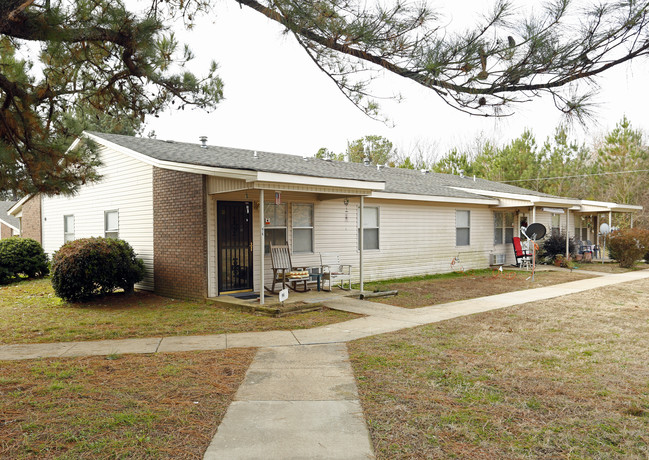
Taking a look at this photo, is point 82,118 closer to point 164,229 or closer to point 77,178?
point 77,178

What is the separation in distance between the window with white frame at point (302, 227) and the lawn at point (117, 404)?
5.93 metres

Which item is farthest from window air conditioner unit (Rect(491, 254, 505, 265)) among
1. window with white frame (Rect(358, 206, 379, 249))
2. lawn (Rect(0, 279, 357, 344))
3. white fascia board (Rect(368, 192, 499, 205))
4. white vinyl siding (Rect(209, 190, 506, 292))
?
lawn (Rect(0, 279, 357, 344))

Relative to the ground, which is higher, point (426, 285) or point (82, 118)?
point (82, 118)

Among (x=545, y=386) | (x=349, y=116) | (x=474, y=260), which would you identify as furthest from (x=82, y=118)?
(x=474, y=260)

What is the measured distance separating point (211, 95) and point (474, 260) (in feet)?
44.7

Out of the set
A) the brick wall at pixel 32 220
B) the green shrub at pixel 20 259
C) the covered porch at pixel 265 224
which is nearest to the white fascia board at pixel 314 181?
the covered porch at pixel 265 224

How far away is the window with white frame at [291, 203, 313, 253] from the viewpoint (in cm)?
1185

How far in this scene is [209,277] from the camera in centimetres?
1014

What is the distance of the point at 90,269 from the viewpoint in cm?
1020

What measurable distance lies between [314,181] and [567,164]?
3036 centimetres

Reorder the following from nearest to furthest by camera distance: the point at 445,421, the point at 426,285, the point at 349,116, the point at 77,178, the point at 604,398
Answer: the point at 445,421 → the point at 604,398 → the point at 349,116 → the point at 77,178 → the point at 426,285

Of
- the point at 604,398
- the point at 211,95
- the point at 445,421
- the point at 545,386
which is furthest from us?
the point at 211,95

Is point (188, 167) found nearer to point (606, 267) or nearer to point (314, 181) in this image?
point (314, 181)

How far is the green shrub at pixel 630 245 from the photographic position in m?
18.8
